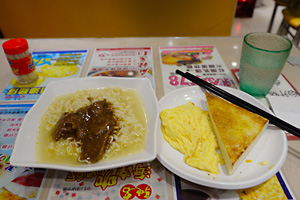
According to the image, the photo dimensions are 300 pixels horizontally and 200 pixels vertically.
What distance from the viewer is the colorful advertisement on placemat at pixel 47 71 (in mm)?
1618

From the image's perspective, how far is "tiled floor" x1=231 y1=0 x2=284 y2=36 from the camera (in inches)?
199

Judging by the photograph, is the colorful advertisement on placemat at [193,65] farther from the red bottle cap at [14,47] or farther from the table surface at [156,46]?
the red bottle cap at [14,47]

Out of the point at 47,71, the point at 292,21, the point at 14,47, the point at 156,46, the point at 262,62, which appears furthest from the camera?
the point at 292,21

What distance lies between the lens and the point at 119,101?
1400 mm

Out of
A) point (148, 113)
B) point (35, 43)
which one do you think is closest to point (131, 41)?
point (35, 43)

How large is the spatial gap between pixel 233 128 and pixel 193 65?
91cm

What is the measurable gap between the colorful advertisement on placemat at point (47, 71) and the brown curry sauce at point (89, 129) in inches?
23.4

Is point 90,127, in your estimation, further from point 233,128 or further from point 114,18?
point 114,18

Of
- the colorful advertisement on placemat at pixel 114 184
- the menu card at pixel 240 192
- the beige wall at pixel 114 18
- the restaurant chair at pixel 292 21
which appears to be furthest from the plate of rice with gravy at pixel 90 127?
the restaurant chair at pixel 292 21

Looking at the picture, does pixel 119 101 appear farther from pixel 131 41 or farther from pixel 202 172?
pixel 131 41

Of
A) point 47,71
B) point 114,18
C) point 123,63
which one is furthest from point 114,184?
point 114,18

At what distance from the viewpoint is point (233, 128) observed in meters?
1.14

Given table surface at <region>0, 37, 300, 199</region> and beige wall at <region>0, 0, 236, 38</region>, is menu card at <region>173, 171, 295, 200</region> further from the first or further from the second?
beige wall at <region>0, 0, 236, 38</region>

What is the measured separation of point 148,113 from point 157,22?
98.5 inches
